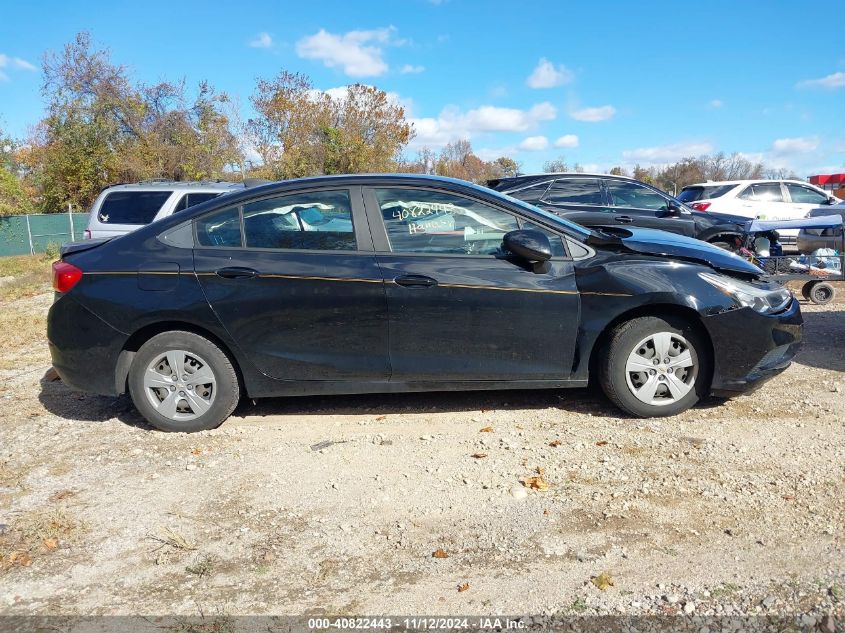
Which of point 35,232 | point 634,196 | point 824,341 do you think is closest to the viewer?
point 824,341

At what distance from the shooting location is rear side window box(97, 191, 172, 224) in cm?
1041

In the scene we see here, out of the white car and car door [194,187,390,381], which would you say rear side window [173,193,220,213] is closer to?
car door [194,187,390,381]

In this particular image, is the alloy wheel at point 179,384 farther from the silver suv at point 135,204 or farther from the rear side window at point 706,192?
the rear side window at point 706,192

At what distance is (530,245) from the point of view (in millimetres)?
4203

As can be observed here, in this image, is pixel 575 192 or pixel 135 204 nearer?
pixel 575 192

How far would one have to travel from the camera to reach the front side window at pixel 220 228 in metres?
4.44

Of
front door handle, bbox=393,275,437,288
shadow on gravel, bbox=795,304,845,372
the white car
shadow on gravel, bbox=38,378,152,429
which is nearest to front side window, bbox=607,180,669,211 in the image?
shadow on gravel, bbox=795,304,845,372

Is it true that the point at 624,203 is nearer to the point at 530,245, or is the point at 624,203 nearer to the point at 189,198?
the point at 530,245

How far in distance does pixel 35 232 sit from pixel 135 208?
1542cm

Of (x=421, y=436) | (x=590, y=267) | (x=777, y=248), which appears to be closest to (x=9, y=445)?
(x=421, y=436)

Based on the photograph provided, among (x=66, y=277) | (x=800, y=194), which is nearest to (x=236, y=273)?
(x=66, y=277)

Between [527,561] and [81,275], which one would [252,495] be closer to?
[527,561]

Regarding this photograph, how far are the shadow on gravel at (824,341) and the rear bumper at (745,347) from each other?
1561 millimetres

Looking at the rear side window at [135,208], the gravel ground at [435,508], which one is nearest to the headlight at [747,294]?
the gravel ground at [435,508]
